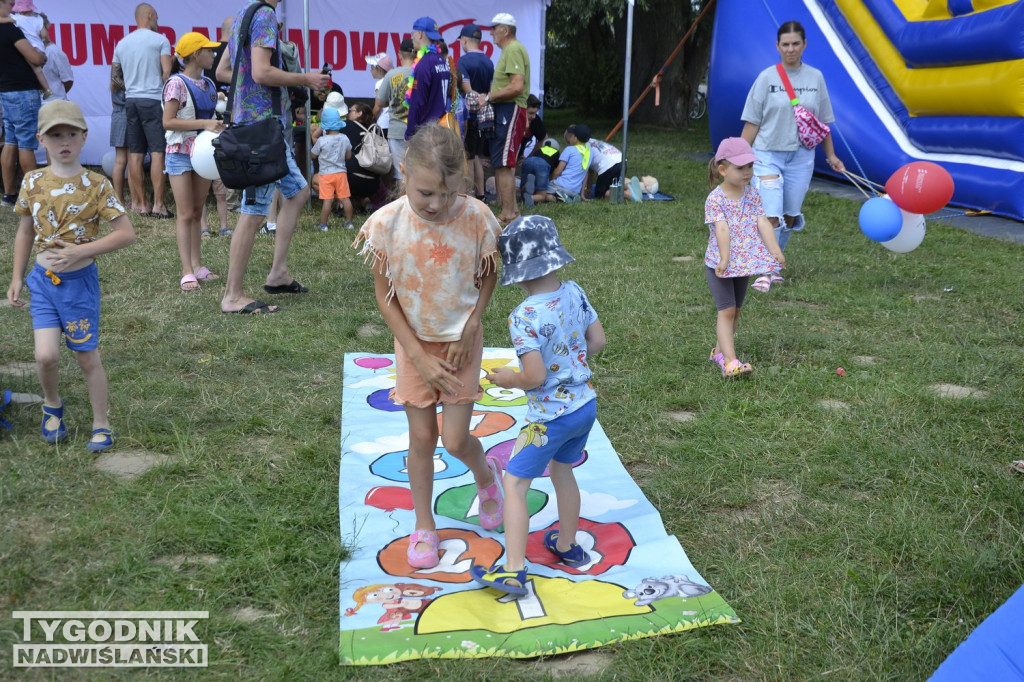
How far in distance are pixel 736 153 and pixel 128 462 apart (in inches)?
127

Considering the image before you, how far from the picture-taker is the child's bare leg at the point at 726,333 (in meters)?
4.82

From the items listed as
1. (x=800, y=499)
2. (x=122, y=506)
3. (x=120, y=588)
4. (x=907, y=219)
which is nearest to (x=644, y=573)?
(x=800, y=499)

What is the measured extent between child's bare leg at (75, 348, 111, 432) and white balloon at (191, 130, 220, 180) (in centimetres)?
231

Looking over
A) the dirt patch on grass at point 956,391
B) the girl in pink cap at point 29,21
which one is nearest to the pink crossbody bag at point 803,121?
the dirt patch on grass at point 956,391

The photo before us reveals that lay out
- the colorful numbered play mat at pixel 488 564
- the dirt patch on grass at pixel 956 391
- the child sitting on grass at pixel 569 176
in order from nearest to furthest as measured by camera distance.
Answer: the colorful numbered play mat at pixel 488 564 < the dirt patch on grass at pixel 956 391 < the child sitting on grass at pixel 569 176

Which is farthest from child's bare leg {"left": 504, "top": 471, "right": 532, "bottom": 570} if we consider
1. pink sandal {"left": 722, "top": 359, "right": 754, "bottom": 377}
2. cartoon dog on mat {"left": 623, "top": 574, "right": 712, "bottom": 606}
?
pink sandal {"left": 722, "top": 359, "right": 754, "bottom": 377}

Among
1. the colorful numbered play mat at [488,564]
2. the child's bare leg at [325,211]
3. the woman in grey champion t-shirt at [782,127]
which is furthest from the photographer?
the child's bare leg at [325,211]

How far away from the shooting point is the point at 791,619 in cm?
270

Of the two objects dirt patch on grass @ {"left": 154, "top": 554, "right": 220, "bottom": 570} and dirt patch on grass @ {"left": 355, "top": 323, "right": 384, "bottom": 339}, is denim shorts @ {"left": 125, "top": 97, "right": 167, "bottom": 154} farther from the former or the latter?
dirt patch on grass @ {"left": 154, "top": 554, "right": 220, "bottom": 570}

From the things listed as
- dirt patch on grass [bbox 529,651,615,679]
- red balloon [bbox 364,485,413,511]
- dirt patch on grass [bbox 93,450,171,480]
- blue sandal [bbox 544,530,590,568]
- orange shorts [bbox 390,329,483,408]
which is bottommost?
red balloon [bbox 364,485,413,511]

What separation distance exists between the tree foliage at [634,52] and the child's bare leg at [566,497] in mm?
16397

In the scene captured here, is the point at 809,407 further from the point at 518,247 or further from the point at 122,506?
the point at 122,506

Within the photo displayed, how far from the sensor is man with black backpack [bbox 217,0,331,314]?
552 centimetres

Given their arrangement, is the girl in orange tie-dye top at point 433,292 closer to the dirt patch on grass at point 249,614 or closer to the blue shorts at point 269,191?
the dirt patch on grass at point 249,614
